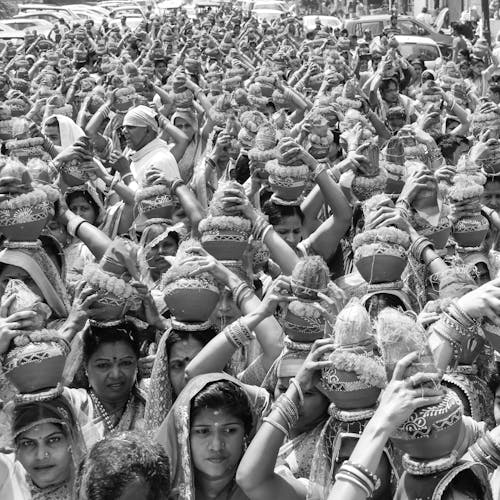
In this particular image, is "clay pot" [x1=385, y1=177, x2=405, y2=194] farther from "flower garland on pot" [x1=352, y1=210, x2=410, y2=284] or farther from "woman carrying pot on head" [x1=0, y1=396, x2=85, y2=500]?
"woman carrying pot on head" [x1=0, y1=396, x2=85, y2=500]

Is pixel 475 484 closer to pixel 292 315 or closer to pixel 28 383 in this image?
pixel 292 315

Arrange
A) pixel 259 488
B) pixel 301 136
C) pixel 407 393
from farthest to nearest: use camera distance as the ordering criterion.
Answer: pixel 301 136, pixel 259 488, pixel 407 393

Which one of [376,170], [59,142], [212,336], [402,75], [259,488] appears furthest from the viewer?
[402,75]

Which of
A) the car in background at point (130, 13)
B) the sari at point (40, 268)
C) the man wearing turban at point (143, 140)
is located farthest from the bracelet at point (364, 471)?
the car in background at point (130, 13)

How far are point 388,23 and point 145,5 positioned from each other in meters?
11.3

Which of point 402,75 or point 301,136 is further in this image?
point 402,75

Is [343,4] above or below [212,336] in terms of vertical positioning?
below

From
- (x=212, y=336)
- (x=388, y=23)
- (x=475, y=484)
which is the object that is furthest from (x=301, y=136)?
(x=388, y=23)

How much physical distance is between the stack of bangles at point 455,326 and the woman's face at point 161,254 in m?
2.56

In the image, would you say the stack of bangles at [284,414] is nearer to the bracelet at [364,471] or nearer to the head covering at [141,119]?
the bracelet at [364,471]

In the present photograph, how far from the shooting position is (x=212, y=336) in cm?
442

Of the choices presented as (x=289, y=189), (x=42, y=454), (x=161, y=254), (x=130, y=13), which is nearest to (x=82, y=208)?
(x=161, y=254)

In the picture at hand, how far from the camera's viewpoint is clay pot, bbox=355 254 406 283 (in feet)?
14.9

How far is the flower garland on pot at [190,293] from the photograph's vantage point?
4363 millimetres
